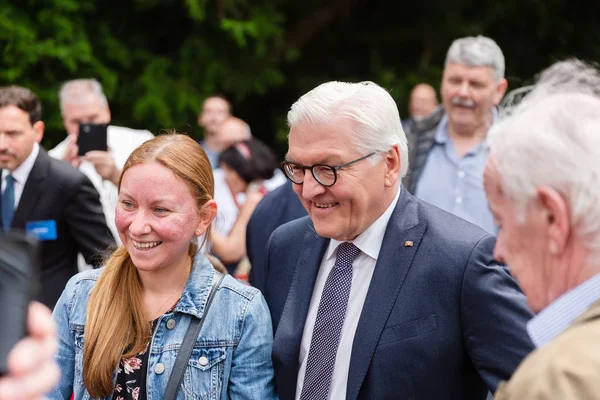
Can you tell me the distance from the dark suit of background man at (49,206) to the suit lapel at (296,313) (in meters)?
1.83

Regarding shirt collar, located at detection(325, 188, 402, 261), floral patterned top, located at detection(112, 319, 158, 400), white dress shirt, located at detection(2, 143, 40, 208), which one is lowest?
floral patterned top, located at detection(112, 319, 158, 400)

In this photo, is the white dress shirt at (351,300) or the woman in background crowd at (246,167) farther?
the woman in background crowd at (246,167)

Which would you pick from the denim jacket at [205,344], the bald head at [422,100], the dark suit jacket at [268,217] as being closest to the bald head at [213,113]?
the bald head at [422,100]

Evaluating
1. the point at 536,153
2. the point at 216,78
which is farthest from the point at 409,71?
the point at 536,153

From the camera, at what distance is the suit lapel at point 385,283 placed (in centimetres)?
262

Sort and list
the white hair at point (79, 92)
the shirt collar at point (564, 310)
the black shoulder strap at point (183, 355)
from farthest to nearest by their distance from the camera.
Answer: the white hair at point (79, 92)
the black shoulder strap at point (183, 355)
the shirt collar at point (564, 310)

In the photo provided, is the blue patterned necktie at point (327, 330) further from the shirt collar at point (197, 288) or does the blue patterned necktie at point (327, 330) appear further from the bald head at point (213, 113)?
the bald head at point (213, 113)

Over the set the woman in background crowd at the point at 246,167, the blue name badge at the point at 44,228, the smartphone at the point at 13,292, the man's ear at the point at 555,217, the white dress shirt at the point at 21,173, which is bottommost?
the woman in background crowd at the point at 246,167

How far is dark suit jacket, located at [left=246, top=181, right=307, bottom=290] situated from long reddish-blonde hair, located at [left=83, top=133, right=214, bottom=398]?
3.75 feet

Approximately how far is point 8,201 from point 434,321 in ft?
10.3

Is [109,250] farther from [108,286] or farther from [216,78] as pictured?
[216,78]

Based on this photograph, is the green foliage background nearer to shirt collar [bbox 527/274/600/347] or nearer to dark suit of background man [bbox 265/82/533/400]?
dark suit of background man [bbox 265/82/533/400]

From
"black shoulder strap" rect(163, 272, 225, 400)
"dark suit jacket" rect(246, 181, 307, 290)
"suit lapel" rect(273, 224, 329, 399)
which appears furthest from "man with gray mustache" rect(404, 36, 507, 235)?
"black shoulder strap" rect(163, 272, 225, 400)

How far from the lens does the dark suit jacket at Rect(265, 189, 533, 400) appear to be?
100 inches
